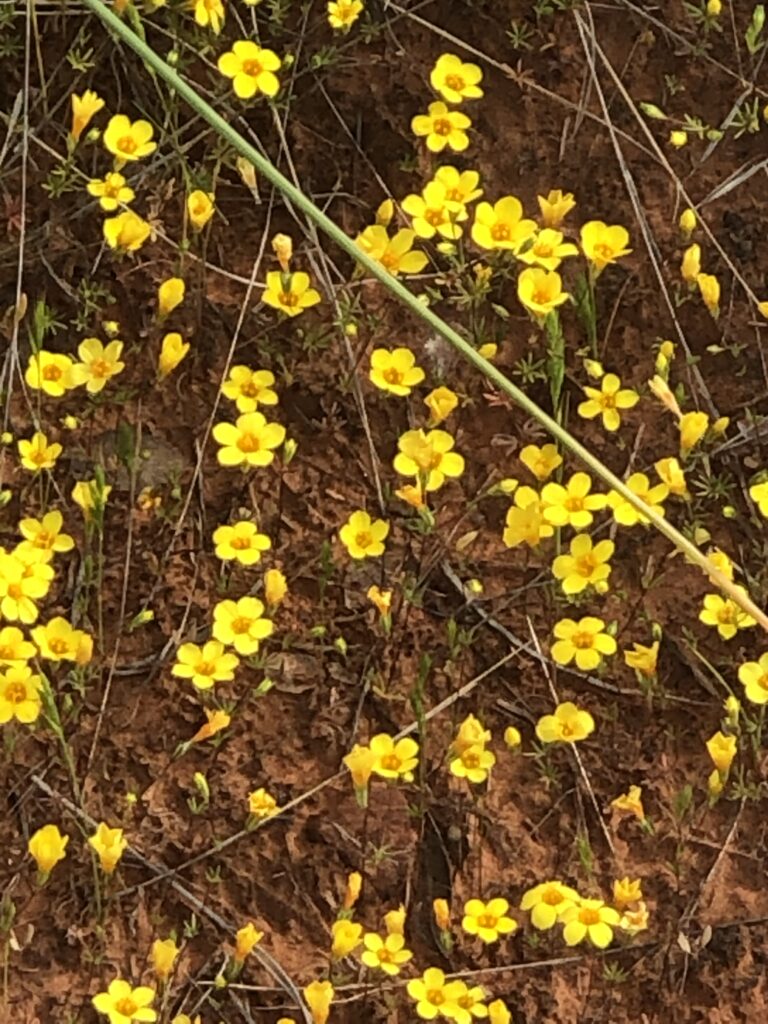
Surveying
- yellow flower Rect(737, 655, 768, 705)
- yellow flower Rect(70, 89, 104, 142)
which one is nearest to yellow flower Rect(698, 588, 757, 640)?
yellow flower Rect(737, 655, 768, 705)

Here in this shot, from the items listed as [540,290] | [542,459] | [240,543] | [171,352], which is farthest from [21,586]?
[540,290]

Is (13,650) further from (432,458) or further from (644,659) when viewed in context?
(644,659)

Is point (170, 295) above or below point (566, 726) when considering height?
above

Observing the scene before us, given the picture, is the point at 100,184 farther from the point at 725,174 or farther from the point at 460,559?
the point at 725,174

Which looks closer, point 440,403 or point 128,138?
point 440,403

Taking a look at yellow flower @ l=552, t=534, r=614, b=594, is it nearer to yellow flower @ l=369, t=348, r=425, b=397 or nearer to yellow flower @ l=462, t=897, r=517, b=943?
yellow flower @ l=369, t=348, r=425, b=397

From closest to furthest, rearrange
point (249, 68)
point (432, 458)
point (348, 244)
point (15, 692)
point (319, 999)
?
point (348, 244), point (319, 999), point (15, 692), point (432, 458), point (249, 68)
